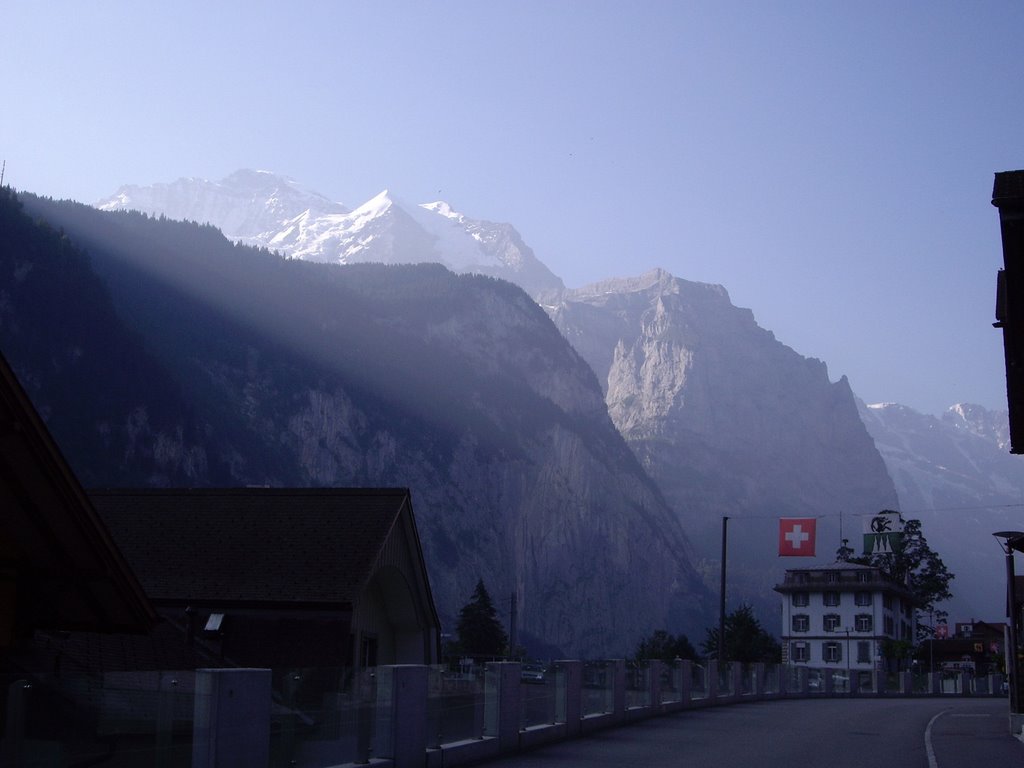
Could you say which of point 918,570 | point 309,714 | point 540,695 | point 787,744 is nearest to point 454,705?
point 540,695

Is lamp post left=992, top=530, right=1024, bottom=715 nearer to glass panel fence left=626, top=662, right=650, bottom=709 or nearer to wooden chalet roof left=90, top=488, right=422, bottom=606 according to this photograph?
glass panel fence left=626, top=662, right=650, bottom=709

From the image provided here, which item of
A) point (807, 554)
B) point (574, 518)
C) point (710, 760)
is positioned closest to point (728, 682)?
point (807, 554)

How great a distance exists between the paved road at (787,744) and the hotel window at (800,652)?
77295mm

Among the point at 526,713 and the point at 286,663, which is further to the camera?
the point at 286,663

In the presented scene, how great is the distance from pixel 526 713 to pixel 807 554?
101 ft

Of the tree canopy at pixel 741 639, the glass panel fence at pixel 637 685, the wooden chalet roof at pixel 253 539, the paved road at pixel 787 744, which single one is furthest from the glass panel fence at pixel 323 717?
the tree canopy at pixel 741 639

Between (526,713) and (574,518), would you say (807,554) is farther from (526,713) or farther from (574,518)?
(574,518)

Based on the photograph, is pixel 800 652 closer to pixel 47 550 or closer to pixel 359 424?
pixel 359 424

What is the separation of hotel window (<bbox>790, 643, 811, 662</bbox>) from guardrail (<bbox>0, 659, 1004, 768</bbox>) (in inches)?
3319

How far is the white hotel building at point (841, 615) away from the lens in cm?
10131

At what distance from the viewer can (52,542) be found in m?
9.55

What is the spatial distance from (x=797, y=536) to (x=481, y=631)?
4917cm

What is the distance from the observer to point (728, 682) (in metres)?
37.3

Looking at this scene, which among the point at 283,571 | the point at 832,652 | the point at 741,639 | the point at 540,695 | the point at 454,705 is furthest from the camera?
the point at 832,652
